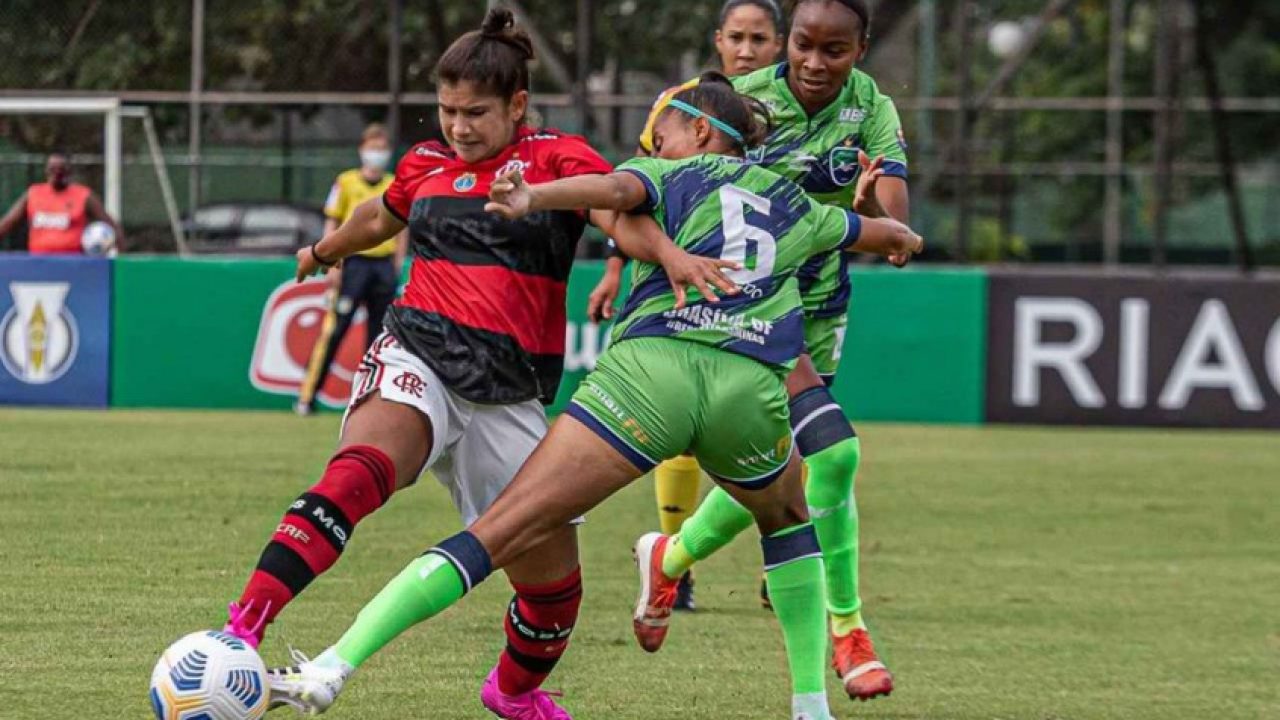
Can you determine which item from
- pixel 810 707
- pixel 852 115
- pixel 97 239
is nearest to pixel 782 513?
pixel 810 707

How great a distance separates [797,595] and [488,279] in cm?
116

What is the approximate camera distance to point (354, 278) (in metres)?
15.9

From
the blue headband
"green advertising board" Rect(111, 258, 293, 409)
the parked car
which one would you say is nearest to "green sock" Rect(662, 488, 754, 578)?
the blue headband

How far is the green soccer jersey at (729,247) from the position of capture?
18.1ft

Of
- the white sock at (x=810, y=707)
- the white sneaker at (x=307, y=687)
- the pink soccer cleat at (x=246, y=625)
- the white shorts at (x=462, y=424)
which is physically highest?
the white shorts at (x=462, y=424)

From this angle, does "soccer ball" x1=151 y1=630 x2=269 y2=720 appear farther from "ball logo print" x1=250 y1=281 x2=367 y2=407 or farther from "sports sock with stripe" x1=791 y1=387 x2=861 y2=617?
"ball logo print" x1=250 y1=281 x2=367 y2=407

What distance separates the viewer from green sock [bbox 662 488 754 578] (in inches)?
274

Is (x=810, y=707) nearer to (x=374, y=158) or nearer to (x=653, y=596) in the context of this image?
(x=653, y=596)

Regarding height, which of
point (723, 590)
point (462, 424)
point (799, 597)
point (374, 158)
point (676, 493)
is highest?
point (374, 158)

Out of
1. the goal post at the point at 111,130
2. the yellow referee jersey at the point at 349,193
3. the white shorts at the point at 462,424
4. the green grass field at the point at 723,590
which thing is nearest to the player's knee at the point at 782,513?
the white shorts at the point at 462,424

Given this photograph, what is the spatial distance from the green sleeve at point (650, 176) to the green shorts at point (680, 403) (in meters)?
0.33

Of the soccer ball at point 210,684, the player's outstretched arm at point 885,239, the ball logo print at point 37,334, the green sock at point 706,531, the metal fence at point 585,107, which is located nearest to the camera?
the soccer ball at point 210,684

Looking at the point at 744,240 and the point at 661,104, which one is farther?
the point at 661,104

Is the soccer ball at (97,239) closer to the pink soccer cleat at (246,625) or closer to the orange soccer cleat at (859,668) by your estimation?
the orange soccer cleat at (859,668)
